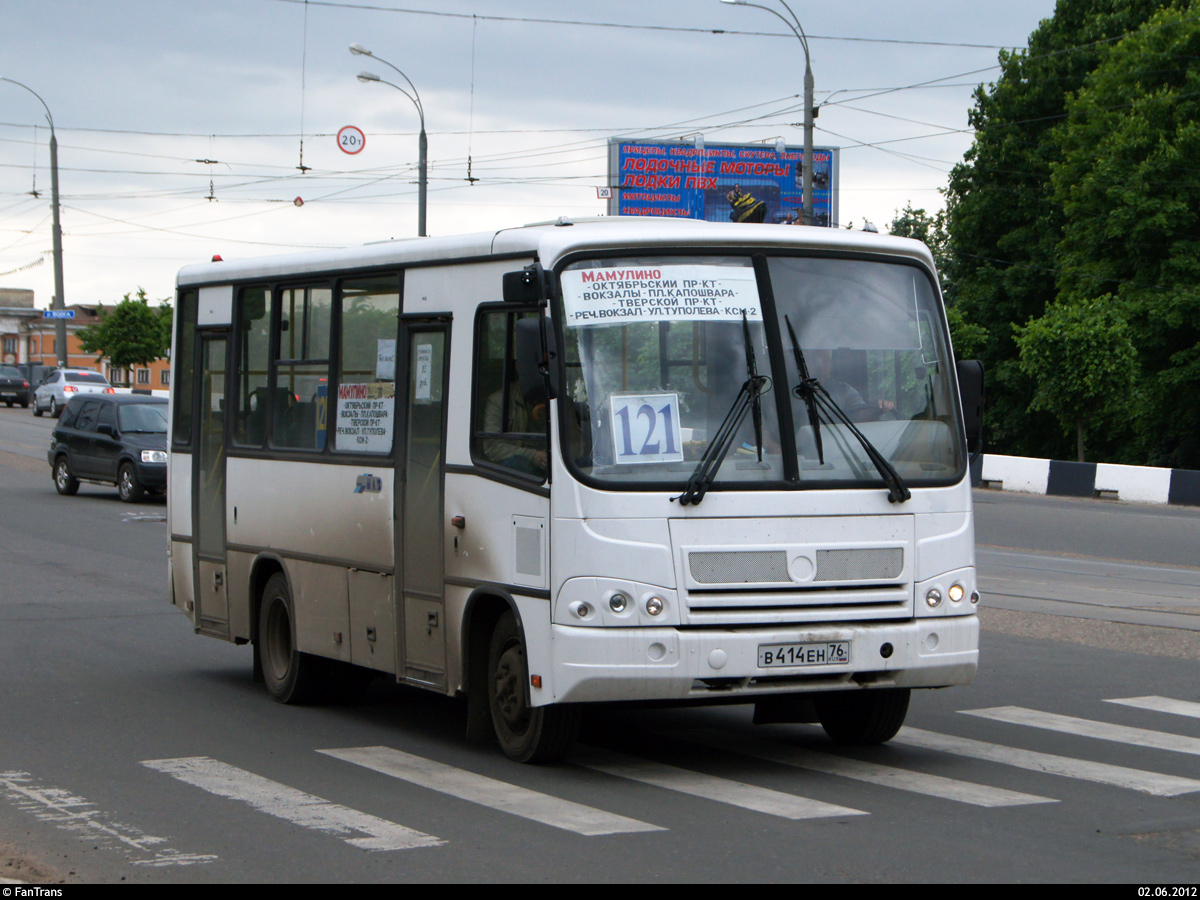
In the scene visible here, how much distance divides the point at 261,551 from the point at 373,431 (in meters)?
1.70

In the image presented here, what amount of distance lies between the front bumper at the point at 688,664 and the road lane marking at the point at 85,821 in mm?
1916

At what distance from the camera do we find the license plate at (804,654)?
754 centimetres

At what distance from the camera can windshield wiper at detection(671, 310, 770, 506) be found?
7539 mm

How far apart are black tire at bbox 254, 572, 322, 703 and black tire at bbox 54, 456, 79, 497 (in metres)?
20.8

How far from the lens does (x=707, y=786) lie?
7594 mm

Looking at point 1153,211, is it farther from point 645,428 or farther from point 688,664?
point 688,664

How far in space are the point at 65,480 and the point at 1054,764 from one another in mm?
25313

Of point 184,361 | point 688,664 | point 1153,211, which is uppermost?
point 1153,211

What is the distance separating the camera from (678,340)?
780cm

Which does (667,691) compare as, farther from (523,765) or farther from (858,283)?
(858,283)

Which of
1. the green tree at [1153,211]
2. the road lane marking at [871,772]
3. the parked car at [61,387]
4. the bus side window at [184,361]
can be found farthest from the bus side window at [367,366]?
the parked car at [61,387]

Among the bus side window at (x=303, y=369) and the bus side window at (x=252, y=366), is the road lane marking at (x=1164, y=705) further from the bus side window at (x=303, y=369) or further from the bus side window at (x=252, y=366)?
the bus side window at (x=252, y=366)

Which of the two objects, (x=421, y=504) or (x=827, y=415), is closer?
(x=827, y=415)

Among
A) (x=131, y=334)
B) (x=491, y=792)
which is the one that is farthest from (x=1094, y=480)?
(x=131, y=334)
